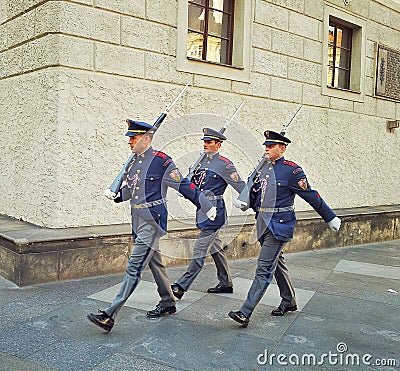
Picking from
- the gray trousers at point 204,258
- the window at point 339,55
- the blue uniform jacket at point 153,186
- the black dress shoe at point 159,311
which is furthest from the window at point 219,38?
the black dress shoe at point 159,311

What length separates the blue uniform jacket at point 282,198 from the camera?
4809mm

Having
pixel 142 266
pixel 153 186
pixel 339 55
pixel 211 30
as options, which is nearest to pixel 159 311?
pixel 142 266

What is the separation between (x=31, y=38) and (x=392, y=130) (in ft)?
28.1

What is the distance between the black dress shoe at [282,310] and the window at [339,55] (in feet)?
22.2

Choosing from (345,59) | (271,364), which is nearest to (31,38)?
(271,364)

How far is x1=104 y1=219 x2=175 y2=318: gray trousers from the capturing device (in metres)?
4.38

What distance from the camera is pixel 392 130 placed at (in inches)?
467

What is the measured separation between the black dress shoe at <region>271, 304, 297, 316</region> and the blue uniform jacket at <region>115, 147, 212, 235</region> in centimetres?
130

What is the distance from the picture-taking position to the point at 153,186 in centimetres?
468

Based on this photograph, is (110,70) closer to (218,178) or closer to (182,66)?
(182,66)

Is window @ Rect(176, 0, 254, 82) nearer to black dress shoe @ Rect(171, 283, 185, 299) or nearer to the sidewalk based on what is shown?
the sidewalk

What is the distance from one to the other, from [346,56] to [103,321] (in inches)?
354

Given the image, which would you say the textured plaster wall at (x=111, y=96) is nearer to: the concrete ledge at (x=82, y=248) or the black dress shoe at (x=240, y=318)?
the concrete ledge at (x=82, y=248)

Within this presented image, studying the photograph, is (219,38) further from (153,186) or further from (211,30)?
(153,186)
